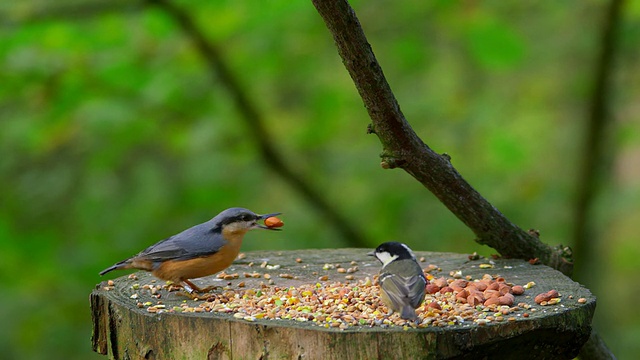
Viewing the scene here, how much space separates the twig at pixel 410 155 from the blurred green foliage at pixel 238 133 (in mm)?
2529

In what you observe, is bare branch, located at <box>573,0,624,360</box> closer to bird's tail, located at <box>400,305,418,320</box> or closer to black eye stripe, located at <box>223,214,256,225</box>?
black eye stripe, located at <box>223,214,256,225</box>

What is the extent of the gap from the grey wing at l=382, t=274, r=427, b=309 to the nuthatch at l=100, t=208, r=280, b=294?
95cm

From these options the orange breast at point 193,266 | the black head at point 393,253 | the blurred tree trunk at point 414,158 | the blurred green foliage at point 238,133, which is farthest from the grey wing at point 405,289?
the blurred green foliage at point 238,133

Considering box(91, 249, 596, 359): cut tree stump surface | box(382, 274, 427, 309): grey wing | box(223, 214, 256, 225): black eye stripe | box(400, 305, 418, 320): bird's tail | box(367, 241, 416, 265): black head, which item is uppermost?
box(223, 214, 256, 225): black eye stripe

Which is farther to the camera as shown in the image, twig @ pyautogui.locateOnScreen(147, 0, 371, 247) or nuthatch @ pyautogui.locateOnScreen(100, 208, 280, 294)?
twig @ pyautogui.locateOnScreen(147, 0, 371, 247)

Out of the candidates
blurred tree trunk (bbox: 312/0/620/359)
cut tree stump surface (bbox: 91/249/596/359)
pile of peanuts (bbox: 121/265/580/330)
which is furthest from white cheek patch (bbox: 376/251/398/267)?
blurred tree trunk (bbox: 312/0/620/359)

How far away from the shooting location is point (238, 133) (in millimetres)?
7004

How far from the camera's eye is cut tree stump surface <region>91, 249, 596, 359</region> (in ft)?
8.84

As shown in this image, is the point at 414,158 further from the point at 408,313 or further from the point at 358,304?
the point at 408,313

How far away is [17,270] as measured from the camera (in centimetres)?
730

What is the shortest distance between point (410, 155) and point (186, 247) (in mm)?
1137

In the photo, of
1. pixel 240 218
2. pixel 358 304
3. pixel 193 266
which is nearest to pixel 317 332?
pixel 358 304

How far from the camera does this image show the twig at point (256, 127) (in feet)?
21.2

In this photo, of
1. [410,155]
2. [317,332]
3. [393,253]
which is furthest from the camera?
[410,155]
